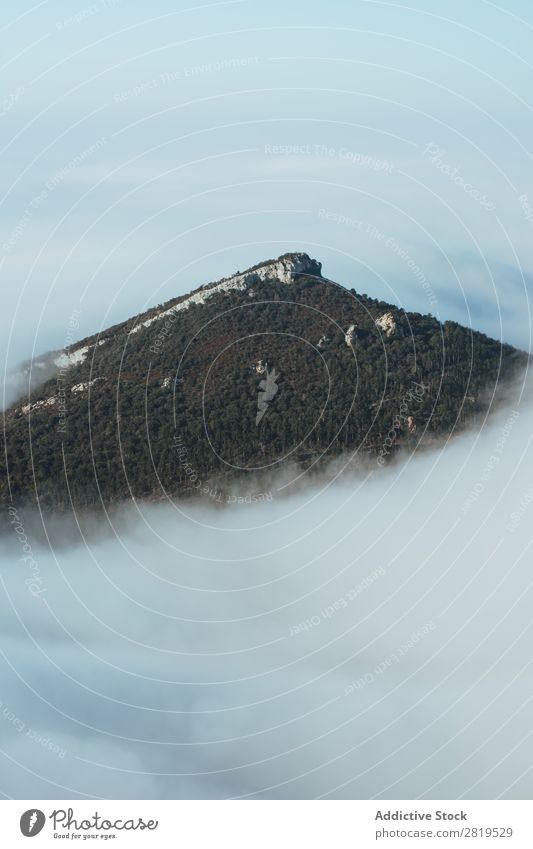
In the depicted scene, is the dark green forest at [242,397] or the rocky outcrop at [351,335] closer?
the dark green forest at [242,397]

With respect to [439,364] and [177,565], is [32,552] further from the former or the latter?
[439,364]

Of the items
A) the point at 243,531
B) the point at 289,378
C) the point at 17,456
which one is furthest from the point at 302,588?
the point at 17,456

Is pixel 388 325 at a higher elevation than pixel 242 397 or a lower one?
higher

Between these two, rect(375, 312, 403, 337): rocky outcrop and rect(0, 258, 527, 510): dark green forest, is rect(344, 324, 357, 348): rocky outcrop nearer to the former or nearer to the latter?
rect(0, 258, 527, 510): dark green forest
